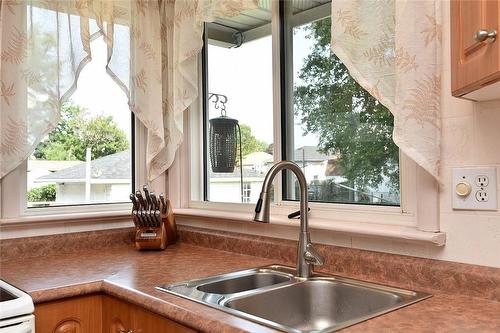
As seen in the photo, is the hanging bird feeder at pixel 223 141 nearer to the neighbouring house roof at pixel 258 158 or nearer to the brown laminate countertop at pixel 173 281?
the neighbouring house roof at pixel 258 158

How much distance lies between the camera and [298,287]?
4.44 feet

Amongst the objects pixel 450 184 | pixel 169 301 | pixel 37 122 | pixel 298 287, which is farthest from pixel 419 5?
pixel 37 122

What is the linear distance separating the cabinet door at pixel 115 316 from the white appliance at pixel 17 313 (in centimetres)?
24

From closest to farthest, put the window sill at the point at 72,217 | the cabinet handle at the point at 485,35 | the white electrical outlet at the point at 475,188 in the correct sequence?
the cabinet handle at the point at 485,35, the white electrical outlet at the point at 475,188, the window sill at the point at 72,217

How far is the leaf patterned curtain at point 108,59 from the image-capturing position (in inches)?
68.7

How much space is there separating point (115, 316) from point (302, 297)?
606 millimetres

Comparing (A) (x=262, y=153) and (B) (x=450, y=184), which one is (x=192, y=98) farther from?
(B) (x=450, y=184)

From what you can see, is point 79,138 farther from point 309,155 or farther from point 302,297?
point 302,297

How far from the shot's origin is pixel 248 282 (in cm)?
149

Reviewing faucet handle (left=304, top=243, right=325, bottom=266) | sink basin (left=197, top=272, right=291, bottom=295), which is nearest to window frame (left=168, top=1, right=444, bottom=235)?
faucet handle (left=304, top=243, right=325, bottom=266)

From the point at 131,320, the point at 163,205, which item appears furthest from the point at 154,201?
the point at 131,320

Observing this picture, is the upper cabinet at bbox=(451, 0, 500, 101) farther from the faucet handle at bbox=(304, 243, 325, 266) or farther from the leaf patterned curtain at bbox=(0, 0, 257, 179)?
the leaf patterned curtain at bbox=(0, 0, 257, 179)

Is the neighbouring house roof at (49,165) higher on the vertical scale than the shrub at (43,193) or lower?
higher

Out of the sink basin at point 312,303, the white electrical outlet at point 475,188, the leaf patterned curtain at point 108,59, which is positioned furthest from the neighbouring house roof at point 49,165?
the white electrical outlet at point 475,188
